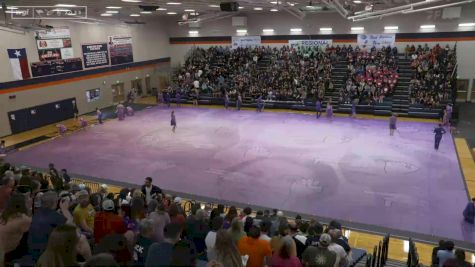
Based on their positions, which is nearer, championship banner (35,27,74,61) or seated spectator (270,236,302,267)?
seated spectator (270,236,302,267)

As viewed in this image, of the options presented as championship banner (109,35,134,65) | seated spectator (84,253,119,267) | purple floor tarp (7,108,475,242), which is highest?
championship banner (109,35,134,65)

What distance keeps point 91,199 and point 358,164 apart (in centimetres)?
1174

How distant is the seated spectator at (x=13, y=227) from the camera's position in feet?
14.9

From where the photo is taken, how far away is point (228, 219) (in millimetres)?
Answer: 7637

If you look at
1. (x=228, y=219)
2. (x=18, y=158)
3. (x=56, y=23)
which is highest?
(x=56, y=23)

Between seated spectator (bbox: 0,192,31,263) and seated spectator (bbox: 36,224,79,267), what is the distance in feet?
5.37

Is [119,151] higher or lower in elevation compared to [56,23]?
lower

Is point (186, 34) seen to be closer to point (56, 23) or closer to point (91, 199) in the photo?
point (56, 23)

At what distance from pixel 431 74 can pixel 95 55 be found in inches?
992

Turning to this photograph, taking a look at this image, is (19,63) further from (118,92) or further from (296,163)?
(296,163)

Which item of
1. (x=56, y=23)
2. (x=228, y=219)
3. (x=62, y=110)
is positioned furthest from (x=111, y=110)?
(x=228, y=219)

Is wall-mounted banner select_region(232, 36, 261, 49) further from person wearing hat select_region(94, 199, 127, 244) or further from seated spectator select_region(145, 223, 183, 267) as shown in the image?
seated spectator select_region(145, 223, 183, 267)

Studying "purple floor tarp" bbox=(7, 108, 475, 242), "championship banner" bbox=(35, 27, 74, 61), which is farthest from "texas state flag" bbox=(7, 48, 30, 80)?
"purple floor tarp" bbox=(7, 108, 475, 242)

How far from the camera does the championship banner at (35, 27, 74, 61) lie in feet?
82.6
